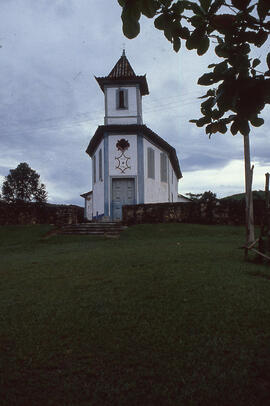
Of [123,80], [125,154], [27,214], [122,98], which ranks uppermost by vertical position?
[123,80]

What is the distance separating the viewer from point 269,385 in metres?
2.69

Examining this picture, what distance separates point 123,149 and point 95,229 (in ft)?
20.9

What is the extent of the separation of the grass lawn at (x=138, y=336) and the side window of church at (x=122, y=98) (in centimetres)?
1572

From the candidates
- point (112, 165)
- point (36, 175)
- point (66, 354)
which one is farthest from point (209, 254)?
point (36, 175)

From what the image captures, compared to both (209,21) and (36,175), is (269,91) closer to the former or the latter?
(209,21)

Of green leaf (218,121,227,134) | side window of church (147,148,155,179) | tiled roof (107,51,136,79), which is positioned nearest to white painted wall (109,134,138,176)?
side window of church (147,148,155,179)

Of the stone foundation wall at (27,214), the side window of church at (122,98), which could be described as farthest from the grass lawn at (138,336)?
the side window of church at (122,98)

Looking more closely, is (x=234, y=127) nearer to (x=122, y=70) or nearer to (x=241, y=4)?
(x=241, y=4)

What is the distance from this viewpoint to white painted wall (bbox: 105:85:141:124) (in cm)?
2066

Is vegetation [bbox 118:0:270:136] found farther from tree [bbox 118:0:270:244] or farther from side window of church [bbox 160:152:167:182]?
side window of church [bbox 160:152:167:182]

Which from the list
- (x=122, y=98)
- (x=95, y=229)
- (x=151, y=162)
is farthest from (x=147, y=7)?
(x=122, y=98)

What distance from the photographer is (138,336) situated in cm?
356

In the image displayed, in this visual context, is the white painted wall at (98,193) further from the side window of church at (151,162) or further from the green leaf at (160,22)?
the green leaf at (160,22)

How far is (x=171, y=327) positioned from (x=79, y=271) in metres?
3.60
